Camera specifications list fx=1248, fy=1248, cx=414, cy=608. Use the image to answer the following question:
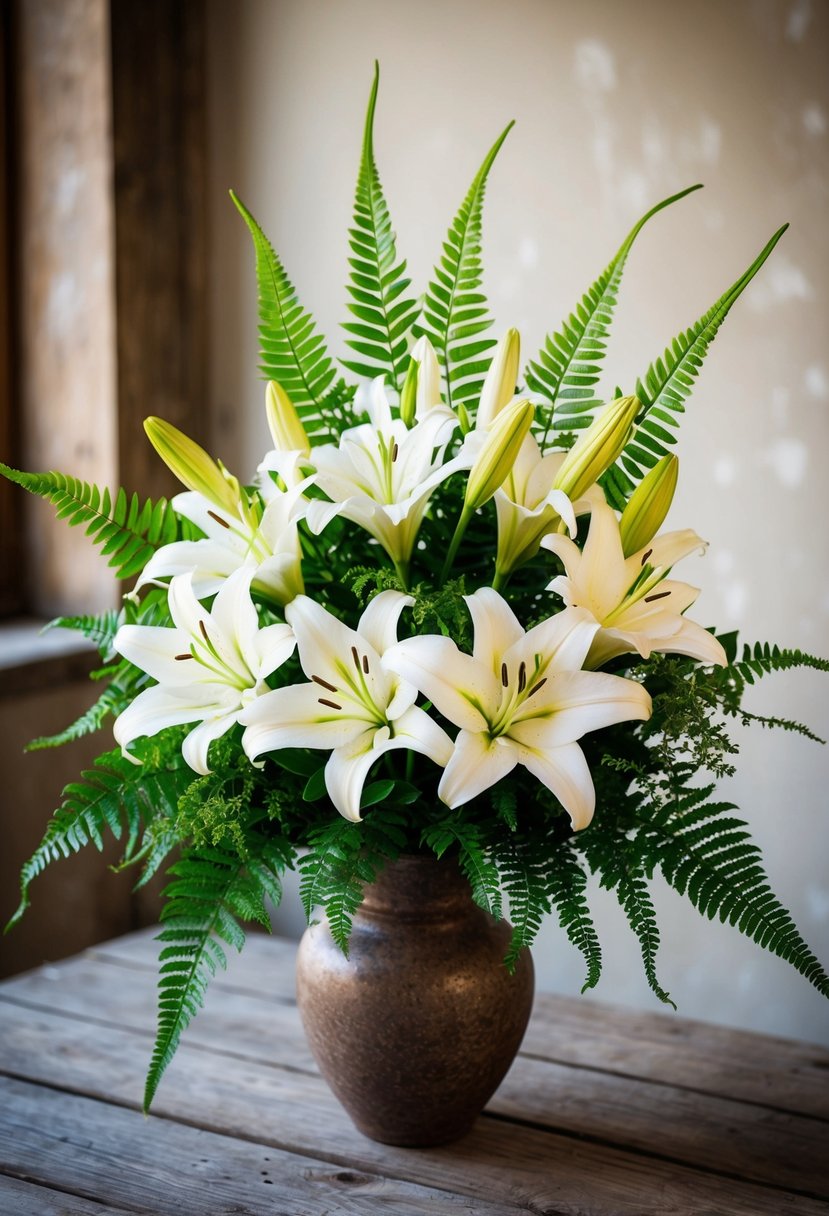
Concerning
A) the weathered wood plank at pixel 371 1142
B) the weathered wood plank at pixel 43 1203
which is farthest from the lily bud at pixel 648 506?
the weathered wood plank at pixel 43 1203

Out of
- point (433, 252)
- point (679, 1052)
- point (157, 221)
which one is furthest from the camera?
point (157, 221)

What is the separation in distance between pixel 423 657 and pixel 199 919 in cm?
25

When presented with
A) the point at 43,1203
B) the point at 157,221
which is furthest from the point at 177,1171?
the point at 157,221

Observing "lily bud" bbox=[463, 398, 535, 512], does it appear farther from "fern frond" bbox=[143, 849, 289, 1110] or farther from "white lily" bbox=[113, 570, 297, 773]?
"fern frond" bbox=[143, 849, 289, 1110]

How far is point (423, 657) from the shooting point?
31.9 inches

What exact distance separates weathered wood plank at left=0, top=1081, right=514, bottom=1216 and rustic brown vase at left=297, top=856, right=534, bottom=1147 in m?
0.06

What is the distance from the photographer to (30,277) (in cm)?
195

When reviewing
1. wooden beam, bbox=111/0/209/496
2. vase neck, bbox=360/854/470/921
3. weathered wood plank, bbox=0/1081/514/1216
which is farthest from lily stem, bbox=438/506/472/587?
wooden beam, bbox=111/0/209/496

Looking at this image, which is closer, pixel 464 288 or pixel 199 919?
pixel 199 919

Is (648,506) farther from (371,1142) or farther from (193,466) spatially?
(371,1142)

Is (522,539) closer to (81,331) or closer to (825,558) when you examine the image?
(825,558)

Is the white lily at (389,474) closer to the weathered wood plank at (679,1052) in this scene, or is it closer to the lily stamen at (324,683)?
the lily stamen at (324,683)

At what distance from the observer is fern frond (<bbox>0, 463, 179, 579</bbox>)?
3.06ft

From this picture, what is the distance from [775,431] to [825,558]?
0.57ft
